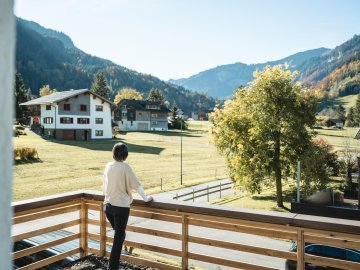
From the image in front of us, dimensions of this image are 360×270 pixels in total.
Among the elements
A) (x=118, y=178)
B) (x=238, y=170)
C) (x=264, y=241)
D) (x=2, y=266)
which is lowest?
(x=264, y=241)

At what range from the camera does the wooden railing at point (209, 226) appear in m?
4.41

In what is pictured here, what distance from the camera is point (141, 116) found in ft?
308

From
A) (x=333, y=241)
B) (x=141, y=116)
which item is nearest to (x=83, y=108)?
(x=141, y=116)

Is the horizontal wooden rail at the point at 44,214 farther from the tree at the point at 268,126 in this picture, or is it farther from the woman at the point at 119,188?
the tree at the point at 268,126

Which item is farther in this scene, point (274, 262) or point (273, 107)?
point (273, 107)

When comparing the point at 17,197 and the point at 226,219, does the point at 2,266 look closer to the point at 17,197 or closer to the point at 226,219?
the point at 226,219

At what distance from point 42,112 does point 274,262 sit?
189 ft

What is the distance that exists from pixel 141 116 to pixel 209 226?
89.5 m

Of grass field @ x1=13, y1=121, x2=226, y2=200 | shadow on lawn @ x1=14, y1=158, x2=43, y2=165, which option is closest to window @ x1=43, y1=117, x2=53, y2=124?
grass field @ x1=13, y1=121, x2=226, y2=200

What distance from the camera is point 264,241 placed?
1650cm

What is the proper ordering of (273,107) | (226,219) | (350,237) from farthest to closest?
(273,107) → (226,219) → (350,237)

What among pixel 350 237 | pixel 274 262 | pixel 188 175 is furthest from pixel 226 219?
pixel 188 175

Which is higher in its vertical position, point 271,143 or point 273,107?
point 273,107

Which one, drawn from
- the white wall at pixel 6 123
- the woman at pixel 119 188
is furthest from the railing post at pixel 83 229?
the white wall at pixel 6 123
